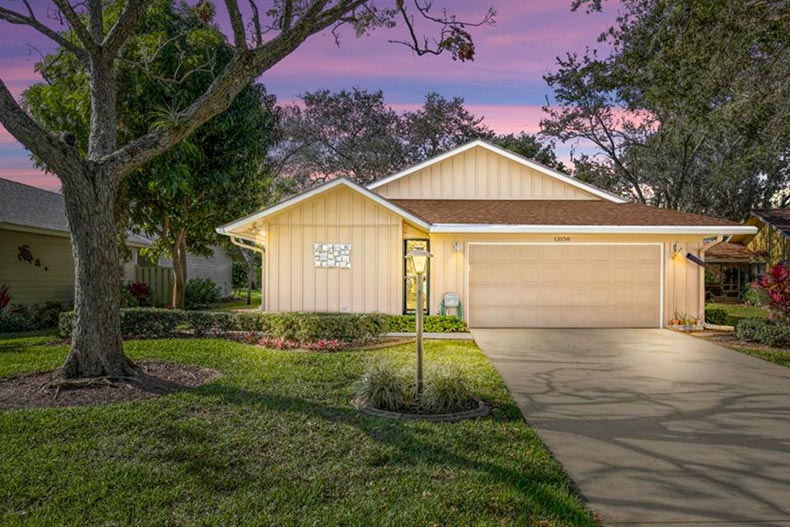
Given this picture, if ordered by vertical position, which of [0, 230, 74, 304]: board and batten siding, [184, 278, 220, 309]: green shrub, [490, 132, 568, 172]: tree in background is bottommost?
[184, 278, 220, 309]: green shrub

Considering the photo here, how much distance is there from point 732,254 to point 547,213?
16.8 meters

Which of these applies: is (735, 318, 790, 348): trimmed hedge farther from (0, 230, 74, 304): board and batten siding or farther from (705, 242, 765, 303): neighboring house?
(0, 230, 74, 304): board and batten siding

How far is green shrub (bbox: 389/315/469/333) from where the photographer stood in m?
11.8

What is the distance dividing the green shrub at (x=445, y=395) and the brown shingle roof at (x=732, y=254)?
23715 millimetres

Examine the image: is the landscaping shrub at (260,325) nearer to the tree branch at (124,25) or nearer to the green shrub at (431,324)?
the green shrub at (431,324)

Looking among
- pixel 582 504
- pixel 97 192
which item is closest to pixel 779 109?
pixel 582 504

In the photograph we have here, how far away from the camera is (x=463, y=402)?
19.3 feet

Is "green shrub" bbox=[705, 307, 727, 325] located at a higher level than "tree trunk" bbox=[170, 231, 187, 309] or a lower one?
lower

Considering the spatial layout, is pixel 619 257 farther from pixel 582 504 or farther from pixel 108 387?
pixel 108 387

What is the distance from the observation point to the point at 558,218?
1303cm

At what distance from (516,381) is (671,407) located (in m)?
1.99

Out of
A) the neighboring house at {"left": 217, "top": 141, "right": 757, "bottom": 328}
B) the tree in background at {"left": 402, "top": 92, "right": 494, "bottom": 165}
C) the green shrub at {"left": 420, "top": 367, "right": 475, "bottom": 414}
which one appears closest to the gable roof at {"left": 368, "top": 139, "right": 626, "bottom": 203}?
the neighboring house at {"left": 217, "top": 141, "right": 757, "bottom": 328}

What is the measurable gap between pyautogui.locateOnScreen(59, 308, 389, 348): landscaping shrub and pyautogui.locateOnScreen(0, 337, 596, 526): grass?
3678 millimetres

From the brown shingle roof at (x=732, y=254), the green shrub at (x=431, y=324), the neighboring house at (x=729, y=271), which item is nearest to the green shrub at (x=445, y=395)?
the green shrub at (x=431, y=324)
